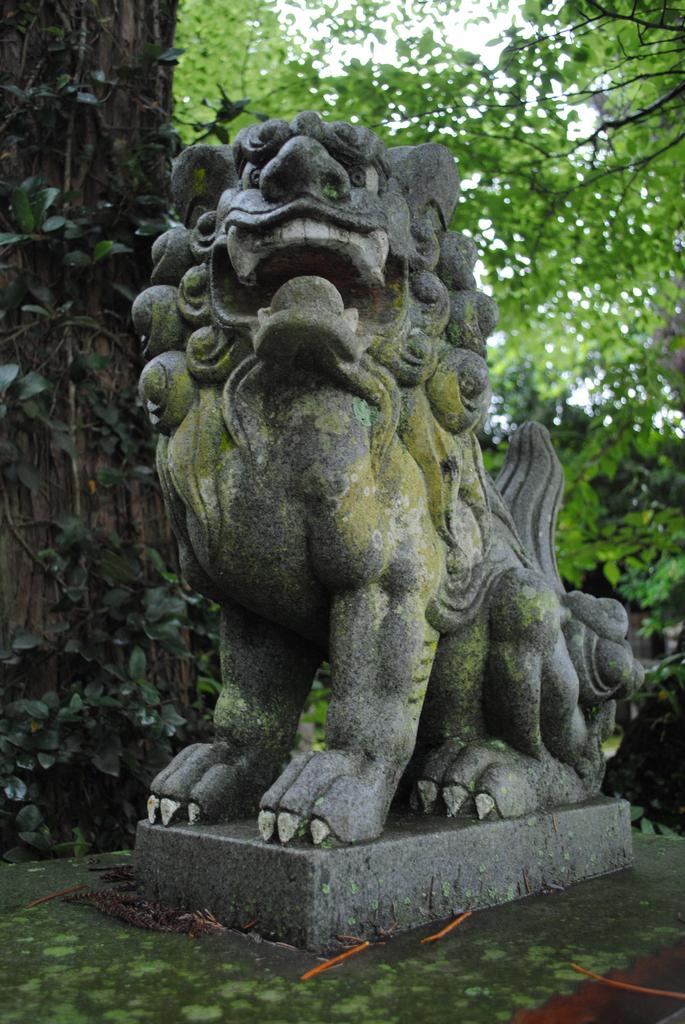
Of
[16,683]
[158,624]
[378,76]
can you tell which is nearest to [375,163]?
[158,624]

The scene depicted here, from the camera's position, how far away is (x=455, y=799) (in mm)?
2281

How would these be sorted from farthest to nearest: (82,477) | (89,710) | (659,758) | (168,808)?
(659,758)
(82,477)
(89,710)
(168,808)

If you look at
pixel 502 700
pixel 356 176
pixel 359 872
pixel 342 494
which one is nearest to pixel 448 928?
pixel 359 872

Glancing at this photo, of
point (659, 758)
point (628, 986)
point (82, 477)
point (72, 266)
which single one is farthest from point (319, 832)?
point (659, 758)

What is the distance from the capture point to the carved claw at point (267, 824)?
195 cm

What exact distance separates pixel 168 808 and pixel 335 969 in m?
0.62

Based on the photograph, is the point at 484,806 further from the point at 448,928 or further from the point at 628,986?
the point at 628,986

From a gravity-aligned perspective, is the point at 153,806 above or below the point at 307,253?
below

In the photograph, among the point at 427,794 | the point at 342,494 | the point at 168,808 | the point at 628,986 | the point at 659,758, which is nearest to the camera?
the point at 628,986

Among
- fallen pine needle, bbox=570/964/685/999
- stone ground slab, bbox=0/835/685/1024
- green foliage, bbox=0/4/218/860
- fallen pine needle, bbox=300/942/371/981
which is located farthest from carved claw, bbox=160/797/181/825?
green foliage, bbox=0/4/218/860

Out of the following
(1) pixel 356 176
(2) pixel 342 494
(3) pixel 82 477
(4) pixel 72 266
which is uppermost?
(4) pixel 72 266

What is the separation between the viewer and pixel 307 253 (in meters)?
2.07

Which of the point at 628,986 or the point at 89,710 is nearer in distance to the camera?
the point at 628,986

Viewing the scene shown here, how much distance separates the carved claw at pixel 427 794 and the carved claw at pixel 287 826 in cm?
51
